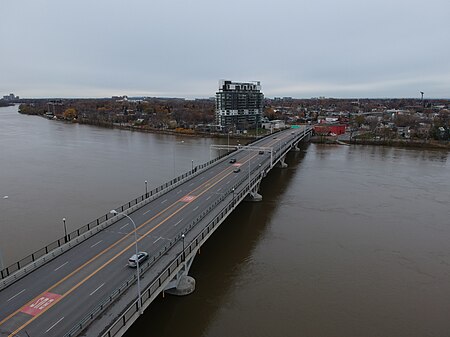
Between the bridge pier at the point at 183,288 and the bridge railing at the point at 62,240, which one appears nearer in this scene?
the bridge railing at the point at 62,240

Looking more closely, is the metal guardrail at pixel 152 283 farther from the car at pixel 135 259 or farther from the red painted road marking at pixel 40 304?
the red painted road marking at pixel 40 304

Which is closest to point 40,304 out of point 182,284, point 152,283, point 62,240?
point 152,283

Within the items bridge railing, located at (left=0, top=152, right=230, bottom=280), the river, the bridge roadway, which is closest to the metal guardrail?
the bridge roadway

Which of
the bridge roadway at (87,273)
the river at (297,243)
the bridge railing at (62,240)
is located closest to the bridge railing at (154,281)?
the bridge roadway at (87,273)

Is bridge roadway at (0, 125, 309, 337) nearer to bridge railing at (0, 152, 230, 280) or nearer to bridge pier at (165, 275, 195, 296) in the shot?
bridge railing at (0, 152, 230, 280)

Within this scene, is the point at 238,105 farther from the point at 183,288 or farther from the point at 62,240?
the point at 183,288

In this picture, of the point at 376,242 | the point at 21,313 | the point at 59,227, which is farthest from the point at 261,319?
the point at 59,227

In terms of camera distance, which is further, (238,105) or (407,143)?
(238,105)
